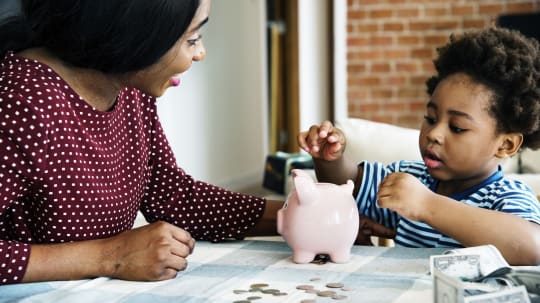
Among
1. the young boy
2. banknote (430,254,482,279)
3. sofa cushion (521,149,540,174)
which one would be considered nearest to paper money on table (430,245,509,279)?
banknote (430,254,482,279)

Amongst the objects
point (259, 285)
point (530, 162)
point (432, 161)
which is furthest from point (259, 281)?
point (530, 162)

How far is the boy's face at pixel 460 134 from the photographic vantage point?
1.30 metres

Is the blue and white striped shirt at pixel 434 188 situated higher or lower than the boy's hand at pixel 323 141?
lower

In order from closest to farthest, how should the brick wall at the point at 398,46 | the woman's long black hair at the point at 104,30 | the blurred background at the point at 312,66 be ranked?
the woman's long black hair at the point at 104,30 < the blurred background at the point at 312,66 < the brick wall at the point at 398,46

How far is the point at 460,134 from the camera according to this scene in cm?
130

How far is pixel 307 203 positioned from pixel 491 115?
1.48 feet

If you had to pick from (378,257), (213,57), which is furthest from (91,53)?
(213,57)

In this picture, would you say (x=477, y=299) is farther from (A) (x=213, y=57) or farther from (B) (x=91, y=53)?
(A) (x=213, y=57)

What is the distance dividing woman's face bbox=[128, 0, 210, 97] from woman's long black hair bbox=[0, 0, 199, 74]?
0.02 metres

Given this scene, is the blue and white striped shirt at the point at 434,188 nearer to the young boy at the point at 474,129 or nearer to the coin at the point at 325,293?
the young boy at the point at 474,129

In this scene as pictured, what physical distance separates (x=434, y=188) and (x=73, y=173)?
28.0 inches

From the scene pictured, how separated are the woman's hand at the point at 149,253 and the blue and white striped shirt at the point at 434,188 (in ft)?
1.53

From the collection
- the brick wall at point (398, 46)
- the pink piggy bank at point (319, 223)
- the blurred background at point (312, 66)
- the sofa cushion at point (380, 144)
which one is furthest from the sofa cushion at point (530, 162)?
the brick wall at point (398, 46)

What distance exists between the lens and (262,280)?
38.7 inches
